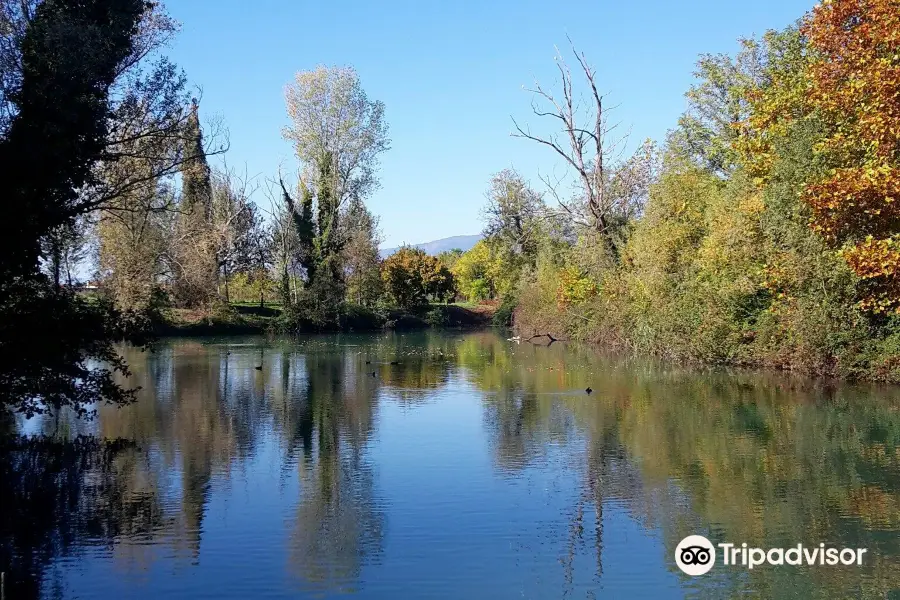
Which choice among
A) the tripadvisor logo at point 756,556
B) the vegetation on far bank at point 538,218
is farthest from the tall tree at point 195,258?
the tripadvisor logo at point 756,556

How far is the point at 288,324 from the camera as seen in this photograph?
48.2m

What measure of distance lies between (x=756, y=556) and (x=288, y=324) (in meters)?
42.1

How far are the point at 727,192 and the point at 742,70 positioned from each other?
11.5m

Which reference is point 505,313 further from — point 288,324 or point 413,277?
point 288,324

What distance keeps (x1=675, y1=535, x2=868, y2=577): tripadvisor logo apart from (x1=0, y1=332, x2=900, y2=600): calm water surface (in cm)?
14

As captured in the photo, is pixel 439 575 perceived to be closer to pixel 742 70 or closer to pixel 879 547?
pixel 879 547

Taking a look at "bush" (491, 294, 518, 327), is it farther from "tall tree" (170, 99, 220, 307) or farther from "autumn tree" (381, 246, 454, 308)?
"tall tree" (170, 99, 220, 307)

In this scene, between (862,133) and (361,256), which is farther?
(361,256)

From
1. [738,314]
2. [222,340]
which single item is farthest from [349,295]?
[738,314]

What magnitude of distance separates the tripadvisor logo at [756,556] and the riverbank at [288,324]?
1476 inches

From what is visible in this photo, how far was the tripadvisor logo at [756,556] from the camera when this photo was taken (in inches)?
312

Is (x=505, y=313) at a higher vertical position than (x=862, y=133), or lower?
lower

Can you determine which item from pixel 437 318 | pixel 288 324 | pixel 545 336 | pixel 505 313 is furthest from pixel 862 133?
pixel 437 318

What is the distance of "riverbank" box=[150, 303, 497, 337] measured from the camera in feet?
150
